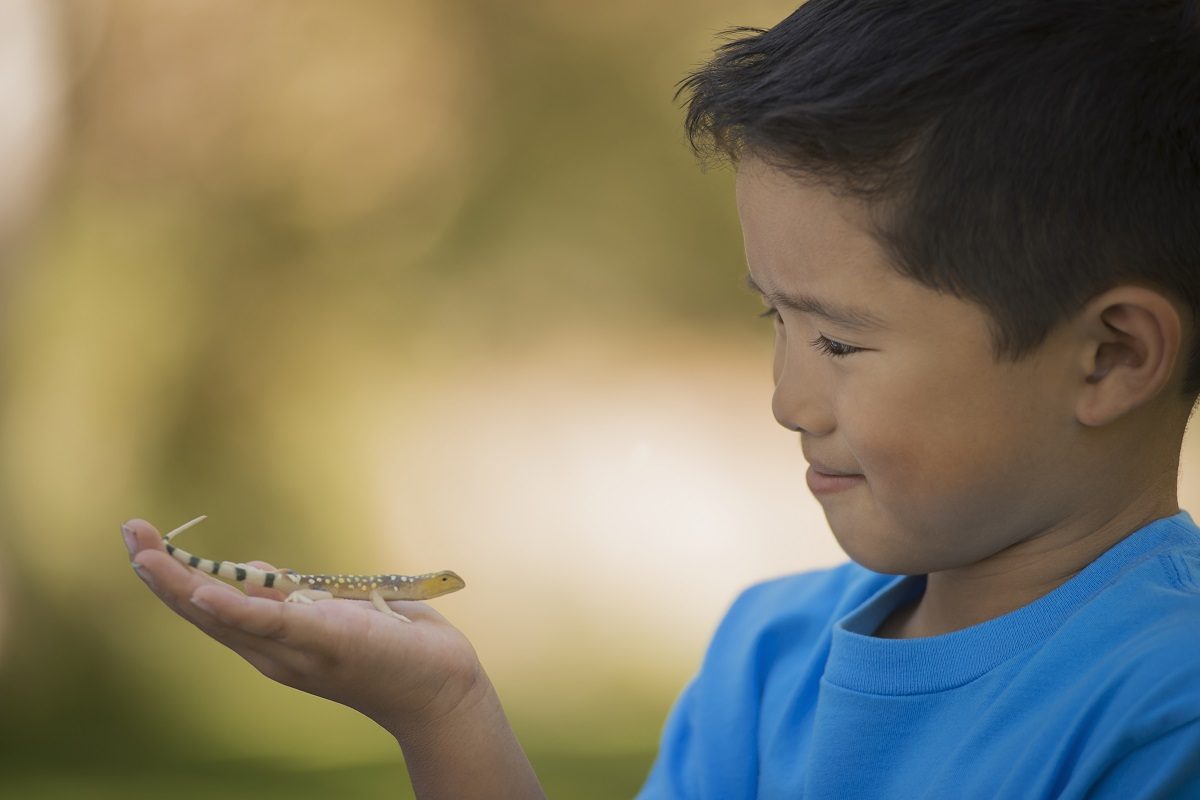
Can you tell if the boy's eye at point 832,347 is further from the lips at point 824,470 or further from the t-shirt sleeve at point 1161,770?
the t-shirt sleeve at point 1161,770

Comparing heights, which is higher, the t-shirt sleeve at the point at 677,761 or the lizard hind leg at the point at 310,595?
the lizard hind leg at the point at 310,595

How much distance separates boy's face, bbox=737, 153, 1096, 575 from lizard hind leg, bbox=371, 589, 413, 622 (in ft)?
0.96

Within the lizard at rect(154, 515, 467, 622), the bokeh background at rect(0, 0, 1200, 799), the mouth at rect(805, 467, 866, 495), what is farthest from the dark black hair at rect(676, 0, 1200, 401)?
the bokeh background at rect(0, 0, 1200, 799)

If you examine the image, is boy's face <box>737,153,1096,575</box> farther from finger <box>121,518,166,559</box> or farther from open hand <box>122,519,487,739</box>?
finger <box>121,518,166,559</box>

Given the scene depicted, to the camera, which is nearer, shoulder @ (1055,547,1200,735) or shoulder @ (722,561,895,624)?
shoulder @ (1055,547,1200,735)

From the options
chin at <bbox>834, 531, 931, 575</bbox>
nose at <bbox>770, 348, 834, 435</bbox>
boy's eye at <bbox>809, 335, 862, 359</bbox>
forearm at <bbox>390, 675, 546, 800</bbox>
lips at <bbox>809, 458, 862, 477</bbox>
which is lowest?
forearm at <bbox>390, 675, 546, 800</bbox>

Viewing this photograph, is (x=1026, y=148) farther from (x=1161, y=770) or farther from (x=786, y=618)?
(x=786, y=618)

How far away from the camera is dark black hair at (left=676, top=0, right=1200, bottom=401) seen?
0.72m

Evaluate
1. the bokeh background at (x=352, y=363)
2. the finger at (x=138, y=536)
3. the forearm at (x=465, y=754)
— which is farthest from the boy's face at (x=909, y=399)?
the bokeh background at (x=352, y=363)

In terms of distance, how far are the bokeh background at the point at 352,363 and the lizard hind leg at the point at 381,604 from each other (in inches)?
48.0

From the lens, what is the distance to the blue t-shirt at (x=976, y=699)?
697 millimetres

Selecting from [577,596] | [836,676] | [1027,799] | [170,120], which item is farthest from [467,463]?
[1027,799]

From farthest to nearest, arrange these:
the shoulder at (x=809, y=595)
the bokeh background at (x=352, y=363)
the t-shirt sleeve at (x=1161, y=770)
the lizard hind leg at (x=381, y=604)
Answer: the bokeh background at (x=352, y=363) < the shoulder at (x=809, y=595) < the lizard hind leg at (x=381, y=604) < the t-shirt sleeve at (x=1161, y=770)

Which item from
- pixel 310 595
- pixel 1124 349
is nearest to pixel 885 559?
pixel 1124 349
